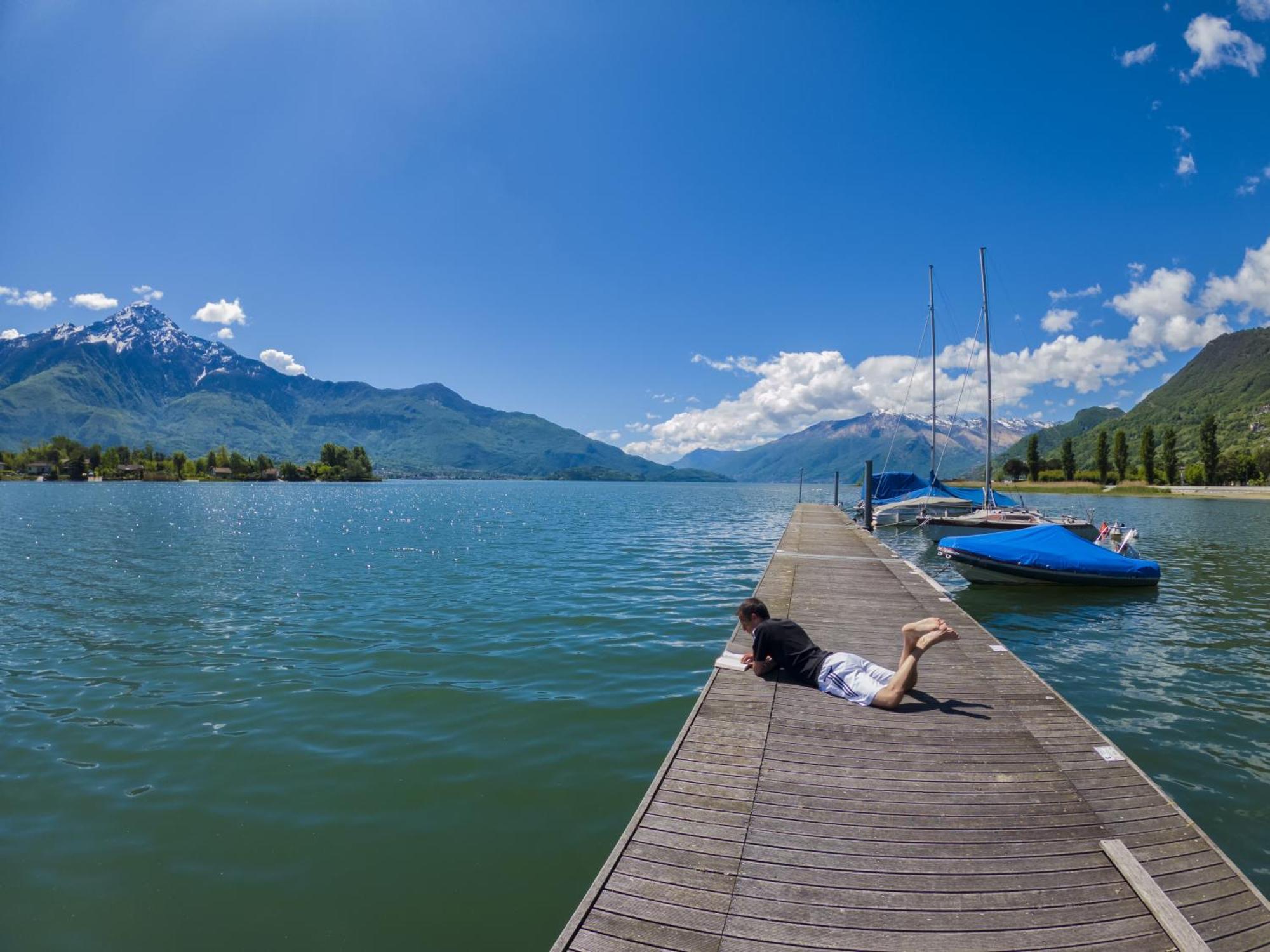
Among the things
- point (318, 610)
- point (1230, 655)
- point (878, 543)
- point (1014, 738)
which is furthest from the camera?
point (878, 543)

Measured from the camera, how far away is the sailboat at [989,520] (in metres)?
34.6

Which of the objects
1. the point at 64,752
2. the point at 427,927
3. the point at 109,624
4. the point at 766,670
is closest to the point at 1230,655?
the point at 766,670

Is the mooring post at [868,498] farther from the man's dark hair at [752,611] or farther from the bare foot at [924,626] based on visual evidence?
the bare foot at [924,626]

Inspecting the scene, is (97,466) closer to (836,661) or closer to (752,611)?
(752,611)

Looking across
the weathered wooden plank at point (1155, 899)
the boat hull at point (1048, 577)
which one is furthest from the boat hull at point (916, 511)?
the weathered wooden plank at point (1155, 899)

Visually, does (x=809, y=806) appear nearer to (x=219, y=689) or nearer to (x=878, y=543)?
(x=219, y=689)

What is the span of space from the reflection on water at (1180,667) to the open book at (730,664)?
5535 mm

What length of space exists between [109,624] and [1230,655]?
1046 inches

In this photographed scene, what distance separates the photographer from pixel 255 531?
129 feet

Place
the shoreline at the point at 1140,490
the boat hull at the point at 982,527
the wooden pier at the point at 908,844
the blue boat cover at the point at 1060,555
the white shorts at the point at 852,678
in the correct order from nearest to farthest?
the wooden pier at the point at 908,844 → the white shorts at the point at 852,678 → the blue boat cover at the point at 1060,555 → the boat hull at the point at 982,527 → the shoreline at the point at 1140,490

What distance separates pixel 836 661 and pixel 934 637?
1.53 m

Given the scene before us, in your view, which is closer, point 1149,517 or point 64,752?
point 64,752

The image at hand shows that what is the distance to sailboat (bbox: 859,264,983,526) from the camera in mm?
43531

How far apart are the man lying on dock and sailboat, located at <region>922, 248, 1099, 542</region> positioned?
2586 centimetres
